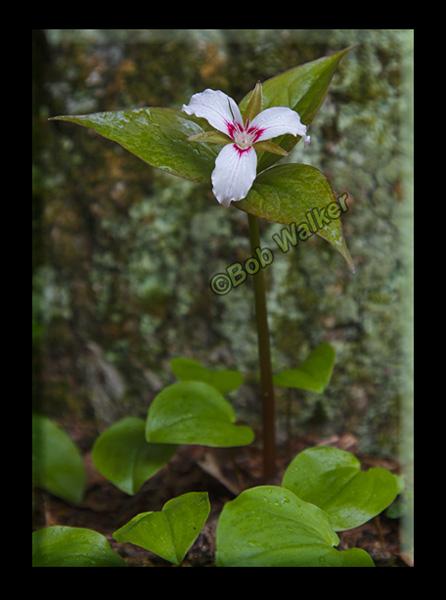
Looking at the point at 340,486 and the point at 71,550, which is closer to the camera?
the point at 71,550

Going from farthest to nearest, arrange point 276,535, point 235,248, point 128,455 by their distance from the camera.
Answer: point 235,248, point 128,455, point 276,535

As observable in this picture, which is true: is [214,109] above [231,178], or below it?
above

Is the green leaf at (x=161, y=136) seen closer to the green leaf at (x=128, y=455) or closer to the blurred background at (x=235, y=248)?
the blurred background at (x=235, y=248)

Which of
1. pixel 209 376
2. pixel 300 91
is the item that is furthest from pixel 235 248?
pixel 300 91

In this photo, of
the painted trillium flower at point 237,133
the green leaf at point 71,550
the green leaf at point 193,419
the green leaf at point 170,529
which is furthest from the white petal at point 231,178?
the green leaf at point 71,550

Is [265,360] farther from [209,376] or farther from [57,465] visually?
[57,465]

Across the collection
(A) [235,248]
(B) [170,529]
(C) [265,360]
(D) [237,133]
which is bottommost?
(B) [170,529]

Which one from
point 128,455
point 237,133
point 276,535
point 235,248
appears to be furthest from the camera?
point 235,248
